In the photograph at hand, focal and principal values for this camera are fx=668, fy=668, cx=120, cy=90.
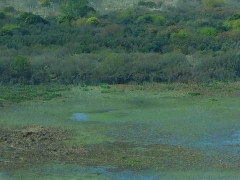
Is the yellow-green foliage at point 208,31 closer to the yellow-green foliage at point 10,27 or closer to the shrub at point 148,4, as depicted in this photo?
the yellow-green foliage at point 10,27

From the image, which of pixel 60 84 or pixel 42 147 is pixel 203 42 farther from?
pixel 42 147

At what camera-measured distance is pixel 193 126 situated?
17062 millimetres

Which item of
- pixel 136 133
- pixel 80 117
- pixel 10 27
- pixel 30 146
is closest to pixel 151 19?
pixel 10 27

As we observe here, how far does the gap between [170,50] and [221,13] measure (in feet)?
57.3

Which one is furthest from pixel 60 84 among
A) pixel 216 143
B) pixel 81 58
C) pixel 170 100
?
pixel 216 143

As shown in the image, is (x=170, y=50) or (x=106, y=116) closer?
(x=106, y=116)

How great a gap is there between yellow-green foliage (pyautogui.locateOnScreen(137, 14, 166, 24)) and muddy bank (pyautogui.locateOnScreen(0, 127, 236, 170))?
26601 millimetres

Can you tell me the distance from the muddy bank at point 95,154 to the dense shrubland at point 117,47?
8.59m

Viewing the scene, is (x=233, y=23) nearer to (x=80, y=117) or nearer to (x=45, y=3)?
(x=45, y=3)

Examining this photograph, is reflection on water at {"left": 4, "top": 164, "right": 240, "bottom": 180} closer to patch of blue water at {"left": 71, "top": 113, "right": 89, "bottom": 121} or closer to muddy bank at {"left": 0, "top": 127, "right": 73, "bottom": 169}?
muddy bank at {"left": 0, "top": 127, "right": 73, "bottom": 169}

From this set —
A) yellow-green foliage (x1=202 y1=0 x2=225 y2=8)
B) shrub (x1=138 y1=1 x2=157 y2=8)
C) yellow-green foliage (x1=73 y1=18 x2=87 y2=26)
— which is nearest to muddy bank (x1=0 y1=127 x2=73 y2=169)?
yellow-green foliage (x1=73 y1=18 x2=87 y2=26)

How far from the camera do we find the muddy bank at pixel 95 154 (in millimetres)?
13539

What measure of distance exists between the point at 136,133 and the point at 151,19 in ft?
88.3

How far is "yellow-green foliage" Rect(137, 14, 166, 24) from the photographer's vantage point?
4176 cm
